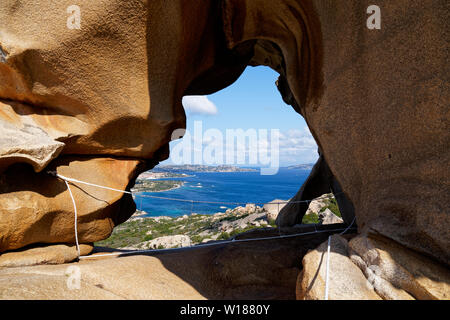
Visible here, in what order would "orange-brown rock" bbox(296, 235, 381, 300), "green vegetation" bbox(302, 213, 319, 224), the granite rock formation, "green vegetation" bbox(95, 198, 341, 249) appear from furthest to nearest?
1. "green vegetation" bbox(302, 213, 319, 224)
2. "green vegetation" bbox(95, 198, 341, 249)
3. the granite rock formation
4. "orange-brown rock" bbox(296, 235, 381, 300)

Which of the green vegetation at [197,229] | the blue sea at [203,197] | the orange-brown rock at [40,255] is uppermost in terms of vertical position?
the orange-brown rock at [40,255]

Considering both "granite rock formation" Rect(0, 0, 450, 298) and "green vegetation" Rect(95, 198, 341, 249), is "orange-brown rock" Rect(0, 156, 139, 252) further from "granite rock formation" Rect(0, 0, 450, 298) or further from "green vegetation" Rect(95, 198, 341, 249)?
"green vegetation" Rect(95, 198, 341, 249)

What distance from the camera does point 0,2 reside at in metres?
3.28

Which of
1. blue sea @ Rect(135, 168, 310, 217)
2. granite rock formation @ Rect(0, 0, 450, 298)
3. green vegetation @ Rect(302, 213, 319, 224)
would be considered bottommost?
blue sea @ Rect(135, 168, 310, 217)

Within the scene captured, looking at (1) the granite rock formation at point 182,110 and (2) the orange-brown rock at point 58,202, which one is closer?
(1) the granite rock formation at point 182,110

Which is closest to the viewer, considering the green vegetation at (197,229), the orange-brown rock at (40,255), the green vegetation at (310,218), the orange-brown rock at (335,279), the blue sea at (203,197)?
the orange-brown rock at (335,279)

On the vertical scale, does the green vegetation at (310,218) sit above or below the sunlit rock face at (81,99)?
below

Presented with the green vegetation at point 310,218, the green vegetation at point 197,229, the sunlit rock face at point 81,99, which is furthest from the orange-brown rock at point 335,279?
the green vegetation at point 310,218

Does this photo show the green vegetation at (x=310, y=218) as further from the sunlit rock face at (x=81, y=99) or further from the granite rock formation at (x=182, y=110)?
the sunlit rock face at (x=81, y=99)

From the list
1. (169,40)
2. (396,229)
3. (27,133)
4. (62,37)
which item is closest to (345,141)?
(396,229)

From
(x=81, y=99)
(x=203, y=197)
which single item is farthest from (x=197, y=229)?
(x=203, y=197)

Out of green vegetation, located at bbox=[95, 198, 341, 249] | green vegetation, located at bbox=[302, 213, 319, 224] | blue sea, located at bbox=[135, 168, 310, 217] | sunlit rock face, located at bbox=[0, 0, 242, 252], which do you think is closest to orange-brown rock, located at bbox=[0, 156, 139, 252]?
sunlit rock face, located at bbox=[0, 0, 242, 252]

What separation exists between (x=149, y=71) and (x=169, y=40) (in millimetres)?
590

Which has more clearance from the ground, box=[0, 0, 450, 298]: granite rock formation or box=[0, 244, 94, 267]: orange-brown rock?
box=[0, 0, 450, 298]: granite rock formation
